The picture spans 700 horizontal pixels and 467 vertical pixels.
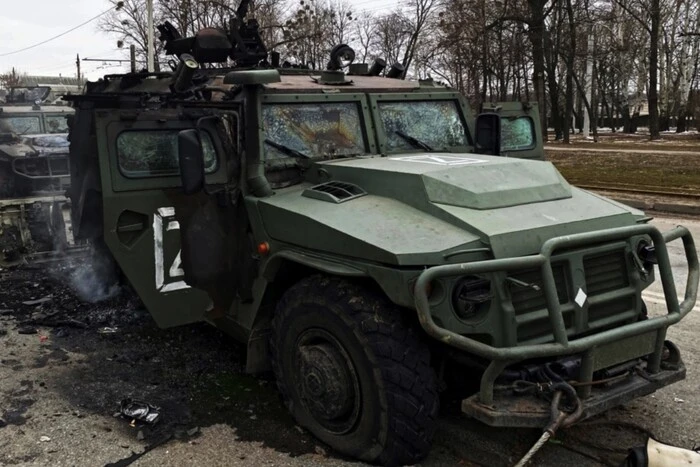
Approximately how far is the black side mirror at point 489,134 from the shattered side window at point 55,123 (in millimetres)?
9155

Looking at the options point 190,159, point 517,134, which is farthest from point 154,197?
point 517,134

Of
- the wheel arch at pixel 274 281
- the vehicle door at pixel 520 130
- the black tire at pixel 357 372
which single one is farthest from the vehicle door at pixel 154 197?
the vehicle door at pixel 520 130

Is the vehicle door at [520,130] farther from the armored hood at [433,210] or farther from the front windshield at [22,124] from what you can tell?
the front windshield at [22,124]

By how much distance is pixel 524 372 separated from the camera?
11.6 ft

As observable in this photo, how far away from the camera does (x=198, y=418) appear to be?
170 inches

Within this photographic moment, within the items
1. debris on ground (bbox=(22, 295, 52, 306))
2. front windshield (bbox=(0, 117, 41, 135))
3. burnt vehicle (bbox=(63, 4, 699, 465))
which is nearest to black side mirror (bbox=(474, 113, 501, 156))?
burnt vehicle (bbox=(63, 4, 699, 465))

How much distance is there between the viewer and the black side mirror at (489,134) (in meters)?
5.48

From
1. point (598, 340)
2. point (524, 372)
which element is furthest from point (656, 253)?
point (524, 372)

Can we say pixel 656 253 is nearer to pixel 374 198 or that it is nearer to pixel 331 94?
pixel 374 198

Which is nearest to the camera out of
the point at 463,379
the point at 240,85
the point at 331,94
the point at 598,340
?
the point at 598,340

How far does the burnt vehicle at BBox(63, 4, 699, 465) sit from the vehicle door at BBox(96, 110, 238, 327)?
0.01 meters

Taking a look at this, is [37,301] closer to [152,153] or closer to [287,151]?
[152,153]

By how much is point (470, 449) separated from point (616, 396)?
848 mm

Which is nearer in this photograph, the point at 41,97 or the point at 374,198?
the point at 374,198
